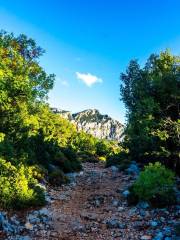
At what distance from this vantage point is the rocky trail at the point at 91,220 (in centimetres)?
1482

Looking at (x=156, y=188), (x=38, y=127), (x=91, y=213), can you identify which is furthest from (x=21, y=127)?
(x=156, y=188)

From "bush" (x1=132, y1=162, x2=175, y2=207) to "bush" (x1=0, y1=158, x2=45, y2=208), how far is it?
18.1ft

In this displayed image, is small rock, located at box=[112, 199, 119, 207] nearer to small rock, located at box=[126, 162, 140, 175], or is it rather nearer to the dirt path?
the dirt path

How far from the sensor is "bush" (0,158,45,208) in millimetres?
17078

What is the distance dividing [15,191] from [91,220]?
13.3 feet

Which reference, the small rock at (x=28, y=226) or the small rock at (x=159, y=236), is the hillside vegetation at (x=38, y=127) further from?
the small rock at (x=159, y=236)

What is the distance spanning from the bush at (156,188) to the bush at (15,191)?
5.52 meters

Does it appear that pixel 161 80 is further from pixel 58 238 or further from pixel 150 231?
pixel 58 238

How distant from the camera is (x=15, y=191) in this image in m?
17.7

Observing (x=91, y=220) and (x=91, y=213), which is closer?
(x=91, y=220)

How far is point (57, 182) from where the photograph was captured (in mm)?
25906

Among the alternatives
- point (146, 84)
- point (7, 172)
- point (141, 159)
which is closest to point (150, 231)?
point (7, 172)

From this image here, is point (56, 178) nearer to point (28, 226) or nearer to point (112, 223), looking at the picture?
point (112, 223)

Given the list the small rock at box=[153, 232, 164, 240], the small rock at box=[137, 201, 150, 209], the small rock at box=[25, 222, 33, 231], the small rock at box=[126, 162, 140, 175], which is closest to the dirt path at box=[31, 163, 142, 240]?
the small rock at box=[25, 222, 33, 231]
